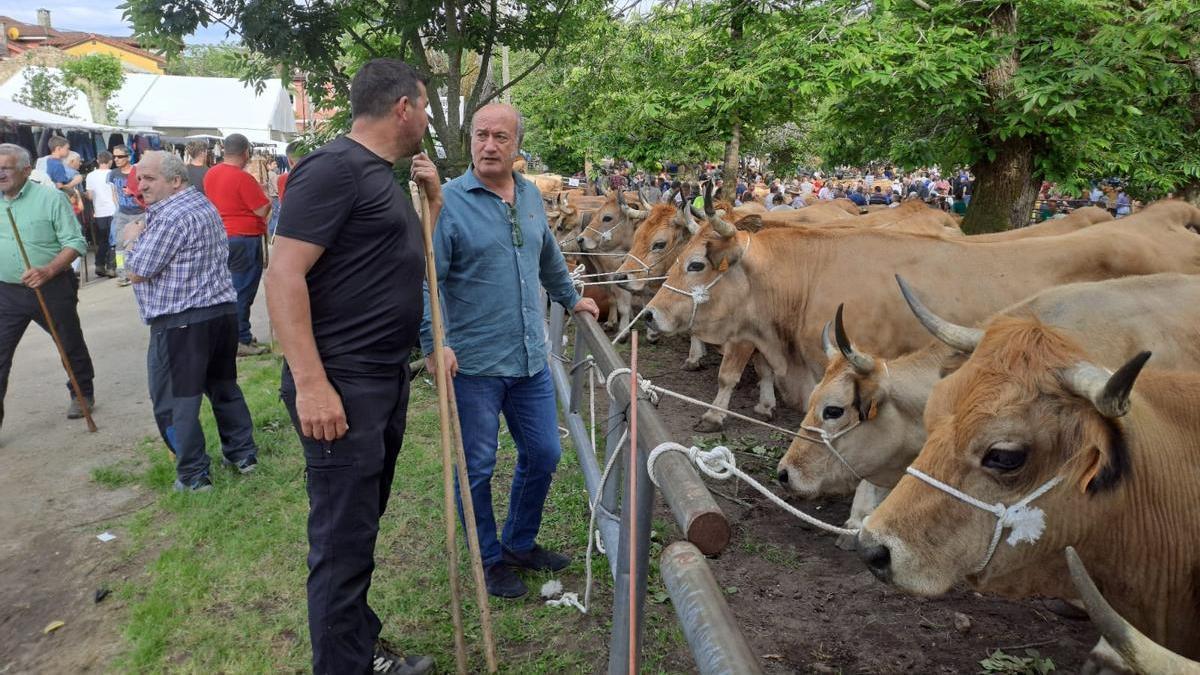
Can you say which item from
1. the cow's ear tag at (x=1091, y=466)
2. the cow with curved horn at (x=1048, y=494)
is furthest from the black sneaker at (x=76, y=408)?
the cow's ear tag at (x=1091, y=466)

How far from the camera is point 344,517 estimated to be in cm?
293

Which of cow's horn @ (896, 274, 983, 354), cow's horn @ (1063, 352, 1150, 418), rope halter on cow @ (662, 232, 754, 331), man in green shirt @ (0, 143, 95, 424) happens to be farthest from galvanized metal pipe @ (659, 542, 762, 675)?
man in green shirt @ (0, 143, 95, 424)

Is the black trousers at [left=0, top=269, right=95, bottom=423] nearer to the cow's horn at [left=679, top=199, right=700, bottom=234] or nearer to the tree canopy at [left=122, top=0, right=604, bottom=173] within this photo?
the tree canopy at [left=122, top=0, right=604, bottom=173]

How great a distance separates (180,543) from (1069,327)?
17.6ft

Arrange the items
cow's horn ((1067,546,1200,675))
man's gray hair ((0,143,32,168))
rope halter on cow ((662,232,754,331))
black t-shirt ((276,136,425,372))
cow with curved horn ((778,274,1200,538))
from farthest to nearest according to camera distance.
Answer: rope halter on cow ((662,232,754,331)), man's gray hair ((0,143,32,168)), cow with curved horn ((778,274,1200,538)), black t-shirt ((276,136,425,372)), cow's horn ((1067,546,1200,675))

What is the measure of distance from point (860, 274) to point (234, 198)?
678 cm

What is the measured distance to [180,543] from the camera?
192 inches

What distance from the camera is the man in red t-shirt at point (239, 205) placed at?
8703 mm

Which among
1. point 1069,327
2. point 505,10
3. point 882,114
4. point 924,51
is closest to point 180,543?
point 1069,327

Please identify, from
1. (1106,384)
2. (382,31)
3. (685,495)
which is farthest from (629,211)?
(685,495)

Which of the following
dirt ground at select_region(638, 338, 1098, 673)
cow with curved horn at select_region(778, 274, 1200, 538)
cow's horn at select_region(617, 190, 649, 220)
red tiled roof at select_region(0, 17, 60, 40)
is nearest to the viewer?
dirt ground at select_region(638, 338, 1098, 673)

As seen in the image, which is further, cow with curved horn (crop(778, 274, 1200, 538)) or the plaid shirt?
the plaid shirt

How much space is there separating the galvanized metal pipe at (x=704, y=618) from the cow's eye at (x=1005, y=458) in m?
1.09

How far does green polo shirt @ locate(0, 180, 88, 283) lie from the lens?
20.8ft
